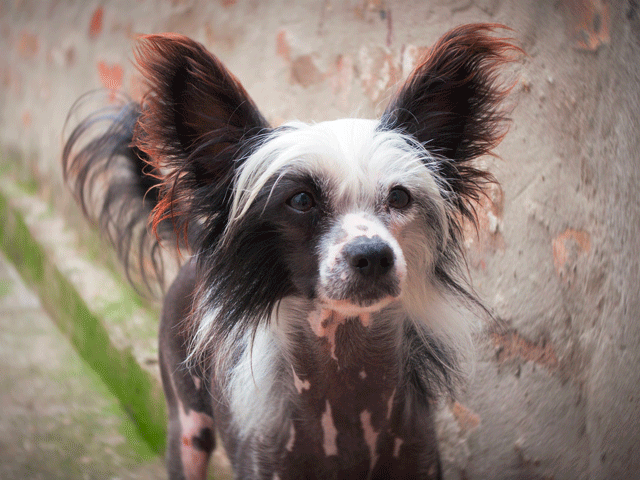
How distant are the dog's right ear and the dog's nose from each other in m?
0.47

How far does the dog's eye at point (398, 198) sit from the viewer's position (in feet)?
5.68

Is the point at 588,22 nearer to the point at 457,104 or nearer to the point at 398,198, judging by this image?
the point at 457,104

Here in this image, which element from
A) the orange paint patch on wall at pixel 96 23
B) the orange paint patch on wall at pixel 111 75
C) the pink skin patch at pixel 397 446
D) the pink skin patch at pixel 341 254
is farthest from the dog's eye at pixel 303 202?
the orange paint patch on wall at pixel 96 23

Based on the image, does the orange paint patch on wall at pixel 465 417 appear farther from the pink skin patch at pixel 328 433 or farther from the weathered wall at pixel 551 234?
the pink skin patch at pixel 328 433

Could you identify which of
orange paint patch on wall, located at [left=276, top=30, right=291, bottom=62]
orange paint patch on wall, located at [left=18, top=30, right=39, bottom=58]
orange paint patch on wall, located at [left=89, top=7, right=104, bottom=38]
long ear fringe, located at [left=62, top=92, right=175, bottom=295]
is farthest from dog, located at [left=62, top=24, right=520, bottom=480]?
orange paint patch on wall, located at [left=18, top=30, right=39, bottom=58]

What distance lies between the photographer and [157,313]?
12.4 feet

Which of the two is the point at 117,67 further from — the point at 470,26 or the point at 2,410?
the point at 470,26

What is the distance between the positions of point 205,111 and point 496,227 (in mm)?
1184

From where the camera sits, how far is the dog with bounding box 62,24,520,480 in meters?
1.67

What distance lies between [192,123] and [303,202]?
1.34ft

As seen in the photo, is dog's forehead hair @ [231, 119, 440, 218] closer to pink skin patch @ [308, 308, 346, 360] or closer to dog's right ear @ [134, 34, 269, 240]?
dog's right ear @ [134, 34, 269, 240]

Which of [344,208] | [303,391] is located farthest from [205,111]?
[303,391]

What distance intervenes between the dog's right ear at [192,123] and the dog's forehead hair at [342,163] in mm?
89

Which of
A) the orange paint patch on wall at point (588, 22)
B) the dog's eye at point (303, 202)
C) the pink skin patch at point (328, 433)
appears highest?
the orange paint patch on wall at point (588, 22)
